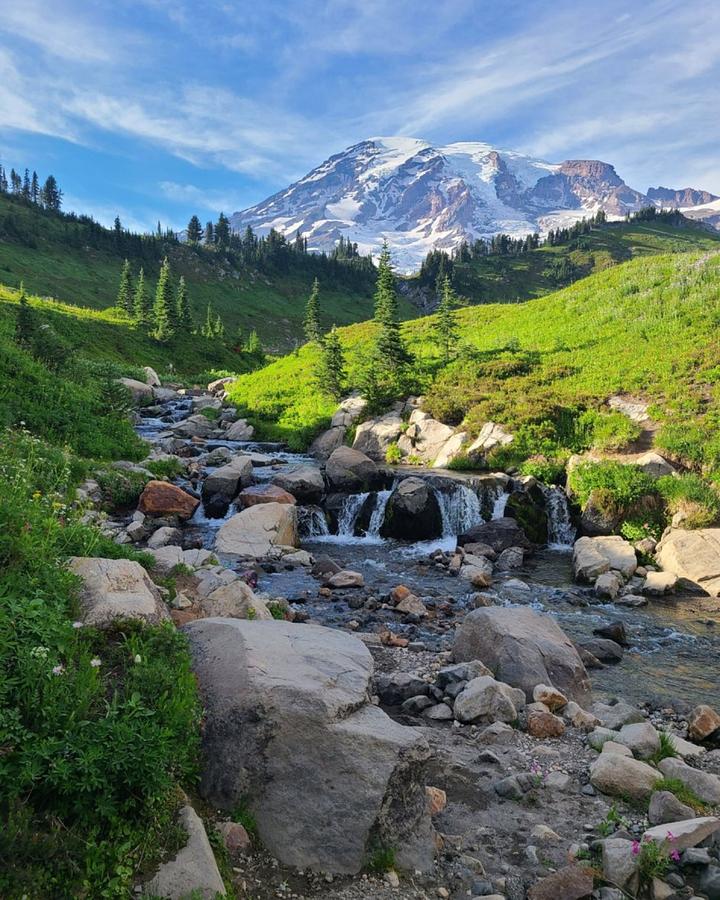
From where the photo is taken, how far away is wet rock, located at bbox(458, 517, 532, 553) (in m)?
19.6

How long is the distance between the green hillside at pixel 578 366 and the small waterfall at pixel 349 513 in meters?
8.41

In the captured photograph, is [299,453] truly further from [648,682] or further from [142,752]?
[142,752]

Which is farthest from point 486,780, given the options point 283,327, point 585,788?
point 283,327

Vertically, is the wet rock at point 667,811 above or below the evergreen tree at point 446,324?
below

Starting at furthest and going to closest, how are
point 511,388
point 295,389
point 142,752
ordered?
point 295,389
point 511,388
point 142,752

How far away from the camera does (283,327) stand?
495ft

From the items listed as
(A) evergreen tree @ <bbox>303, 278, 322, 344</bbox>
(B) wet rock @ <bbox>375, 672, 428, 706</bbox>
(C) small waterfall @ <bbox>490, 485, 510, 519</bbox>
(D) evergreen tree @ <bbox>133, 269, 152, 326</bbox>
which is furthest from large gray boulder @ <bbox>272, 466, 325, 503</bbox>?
(D) evergreen tree @ <bbox>133, 269, 152, 326</bbox>

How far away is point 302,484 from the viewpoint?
23.0 meters

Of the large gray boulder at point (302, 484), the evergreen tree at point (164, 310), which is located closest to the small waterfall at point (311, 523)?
the large gray boulder at point (302, 484)

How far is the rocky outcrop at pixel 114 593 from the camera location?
19.8 ft

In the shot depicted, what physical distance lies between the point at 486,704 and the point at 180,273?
16637cm

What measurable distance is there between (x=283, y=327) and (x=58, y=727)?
152 m

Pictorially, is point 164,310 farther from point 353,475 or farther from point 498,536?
point 498,536

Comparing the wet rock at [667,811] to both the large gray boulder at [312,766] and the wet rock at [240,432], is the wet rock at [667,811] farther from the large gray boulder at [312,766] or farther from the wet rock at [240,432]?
the wet rock at [240,432]
